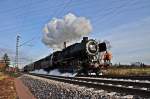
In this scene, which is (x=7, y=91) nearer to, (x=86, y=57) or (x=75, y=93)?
(x=75, y=93)

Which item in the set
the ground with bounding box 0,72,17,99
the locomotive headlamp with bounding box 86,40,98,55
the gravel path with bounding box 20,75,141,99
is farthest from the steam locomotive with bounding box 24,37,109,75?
the gravel path with bounding box 20,75,141,99

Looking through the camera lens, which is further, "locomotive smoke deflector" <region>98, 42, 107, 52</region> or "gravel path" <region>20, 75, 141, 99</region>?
"locomotive smoke deflector" <region>98, 42, 107, 52</region>

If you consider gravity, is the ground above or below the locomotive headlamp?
below

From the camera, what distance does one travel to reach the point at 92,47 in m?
40.6

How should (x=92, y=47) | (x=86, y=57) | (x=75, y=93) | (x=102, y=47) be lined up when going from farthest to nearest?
1. (x=102, y=47)
2. (x=86, y=57)
3. (x=92, y=47)
4. (x=75, y=93)

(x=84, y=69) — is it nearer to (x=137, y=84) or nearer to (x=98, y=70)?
(x=98, y=70)

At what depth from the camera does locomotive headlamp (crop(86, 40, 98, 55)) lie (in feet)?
132

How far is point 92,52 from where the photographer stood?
40.5m

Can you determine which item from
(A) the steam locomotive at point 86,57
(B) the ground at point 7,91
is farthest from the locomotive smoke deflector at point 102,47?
(B) the ground at point 7,91

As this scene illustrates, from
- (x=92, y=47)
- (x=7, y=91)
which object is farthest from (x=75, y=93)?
(x=92, y=47)

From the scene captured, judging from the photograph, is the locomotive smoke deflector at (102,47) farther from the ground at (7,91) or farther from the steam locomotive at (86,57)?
the ground at (7,91)

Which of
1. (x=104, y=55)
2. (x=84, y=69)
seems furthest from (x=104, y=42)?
(x=84, y=69)

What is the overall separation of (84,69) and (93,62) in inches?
71.0

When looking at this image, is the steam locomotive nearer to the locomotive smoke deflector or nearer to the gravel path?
the locomotive smoke deflector
